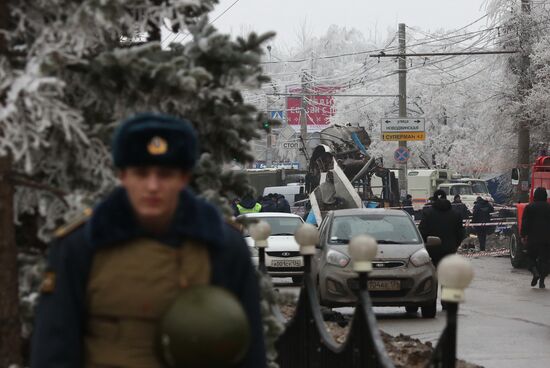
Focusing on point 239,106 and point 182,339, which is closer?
point 182,339

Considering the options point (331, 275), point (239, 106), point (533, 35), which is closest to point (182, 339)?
point (239, 106)

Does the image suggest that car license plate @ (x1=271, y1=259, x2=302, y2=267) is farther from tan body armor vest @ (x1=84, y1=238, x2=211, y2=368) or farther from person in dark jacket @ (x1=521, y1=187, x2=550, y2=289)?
tan body armor vest @ (x1=84, y1=238, x2=211, y2=368)

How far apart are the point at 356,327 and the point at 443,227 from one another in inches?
460

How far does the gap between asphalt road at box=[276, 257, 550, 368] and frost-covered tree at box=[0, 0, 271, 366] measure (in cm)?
680

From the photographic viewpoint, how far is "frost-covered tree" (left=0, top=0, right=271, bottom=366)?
181 inches

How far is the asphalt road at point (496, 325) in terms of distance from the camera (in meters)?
12.2

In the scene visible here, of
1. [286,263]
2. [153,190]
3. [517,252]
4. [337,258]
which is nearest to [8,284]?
[153,190]

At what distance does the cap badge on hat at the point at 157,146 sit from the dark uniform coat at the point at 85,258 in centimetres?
16

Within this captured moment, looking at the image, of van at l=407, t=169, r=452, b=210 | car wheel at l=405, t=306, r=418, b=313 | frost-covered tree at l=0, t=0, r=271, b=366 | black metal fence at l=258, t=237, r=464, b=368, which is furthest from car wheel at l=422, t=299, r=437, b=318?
van at l=407, t=169, r=452, b=210

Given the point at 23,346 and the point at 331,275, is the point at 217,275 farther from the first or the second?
the point at 331,275

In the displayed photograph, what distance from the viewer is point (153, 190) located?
3266 millimetres

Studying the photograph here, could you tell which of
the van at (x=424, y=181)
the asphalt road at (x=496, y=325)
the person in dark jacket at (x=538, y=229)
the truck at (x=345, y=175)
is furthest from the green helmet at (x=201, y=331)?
the van at (x=424, y=181)

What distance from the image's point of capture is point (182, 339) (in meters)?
3.12

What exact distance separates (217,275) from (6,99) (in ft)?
5.28
